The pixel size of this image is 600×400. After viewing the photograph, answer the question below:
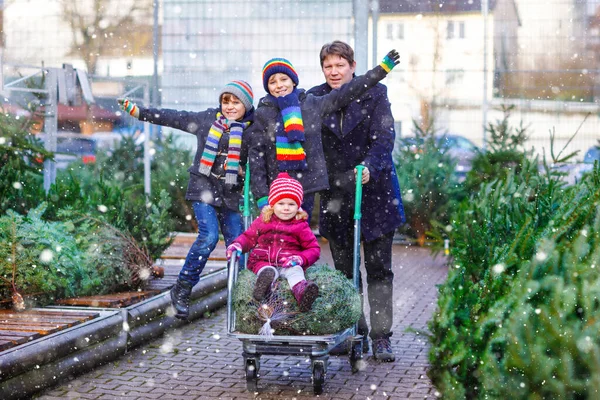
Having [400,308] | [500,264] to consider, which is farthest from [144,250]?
[500,264]

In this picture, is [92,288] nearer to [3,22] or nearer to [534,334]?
[534,334]

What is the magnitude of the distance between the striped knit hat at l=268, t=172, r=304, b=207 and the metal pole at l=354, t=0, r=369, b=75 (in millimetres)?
8999

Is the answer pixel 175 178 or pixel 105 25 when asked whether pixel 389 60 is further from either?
pixel 105 25

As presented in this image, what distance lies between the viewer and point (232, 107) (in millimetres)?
6910

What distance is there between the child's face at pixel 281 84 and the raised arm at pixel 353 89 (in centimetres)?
15

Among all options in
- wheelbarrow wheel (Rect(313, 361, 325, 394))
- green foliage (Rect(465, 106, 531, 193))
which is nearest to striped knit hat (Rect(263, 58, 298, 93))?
wheelbarrow wheel (Rect(313, 361, 325, 394))

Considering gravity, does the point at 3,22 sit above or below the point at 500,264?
above

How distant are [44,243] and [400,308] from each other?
11.6ft

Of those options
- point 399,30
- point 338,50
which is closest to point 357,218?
point 338,50

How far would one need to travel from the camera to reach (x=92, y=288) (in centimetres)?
718

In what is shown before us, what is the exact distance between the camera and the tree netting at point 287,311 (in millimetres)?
5465

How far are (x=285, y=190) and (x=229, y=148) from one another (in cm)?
115

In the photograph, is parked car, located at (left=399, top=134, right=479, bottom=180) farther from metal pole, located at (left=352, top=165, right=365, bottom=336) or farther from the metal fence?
metal pole, located at (left=352, top=165, right=365, bottom=336)

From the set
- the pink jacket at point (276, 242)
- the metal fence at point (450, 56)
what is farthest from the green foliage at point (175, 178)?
the pink jacket at point (276, 242)
